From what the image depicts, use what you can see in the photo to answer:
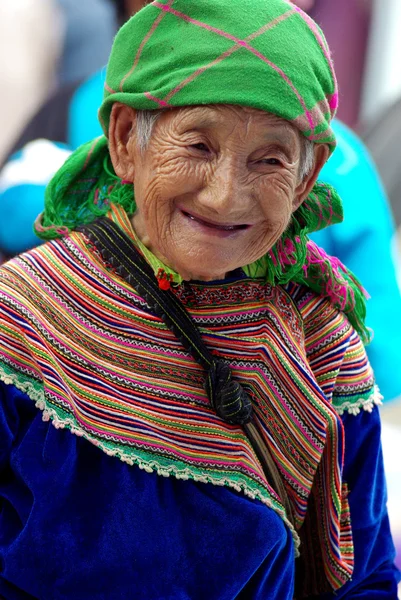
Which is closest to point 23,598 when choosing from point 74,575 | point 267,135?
point 74,575

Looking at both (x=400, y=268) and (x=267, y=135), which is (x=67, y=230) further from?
(x=400, y=268)

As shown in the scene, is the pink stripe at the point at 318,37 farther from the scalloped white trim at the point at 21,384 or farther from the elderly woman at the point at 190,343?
the scalloped white trim at the point at 21,384

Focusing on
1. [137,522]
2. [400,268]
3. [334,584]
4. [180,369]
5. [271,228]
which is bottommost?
[400,268]

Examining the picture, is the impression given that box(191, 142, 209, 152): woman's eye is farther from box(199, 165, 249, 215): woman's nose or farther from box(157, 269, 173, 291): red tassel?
box(157, 269, 173, 291): red tassel

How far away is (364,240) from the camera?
257cm

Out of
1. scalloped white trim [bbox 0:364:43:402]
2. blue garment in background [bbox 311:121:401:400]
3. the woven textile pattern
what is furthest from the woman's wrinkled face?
blue garment in background [bbox 311:121:401:400]

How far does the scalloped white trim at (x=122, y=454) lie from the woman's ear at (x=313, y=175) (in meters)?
0.44

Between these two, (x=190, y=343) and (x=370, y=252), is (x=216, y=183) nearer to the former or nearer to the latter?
(x=190, y=343)

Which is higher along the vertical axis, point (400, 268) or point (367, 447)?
point (367, 447)

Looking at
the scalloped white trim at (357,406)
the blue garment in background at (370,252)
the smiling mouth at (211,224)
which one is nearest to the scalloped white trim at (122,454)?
the scalloped white trim at (357,406)

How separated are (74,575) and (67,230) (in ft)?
1.80

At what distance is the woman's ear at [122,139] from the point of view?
52.5 inches

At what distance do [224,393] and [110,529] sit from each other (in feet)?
0.86

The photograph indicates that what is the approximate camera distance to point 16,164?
8.85 ft
